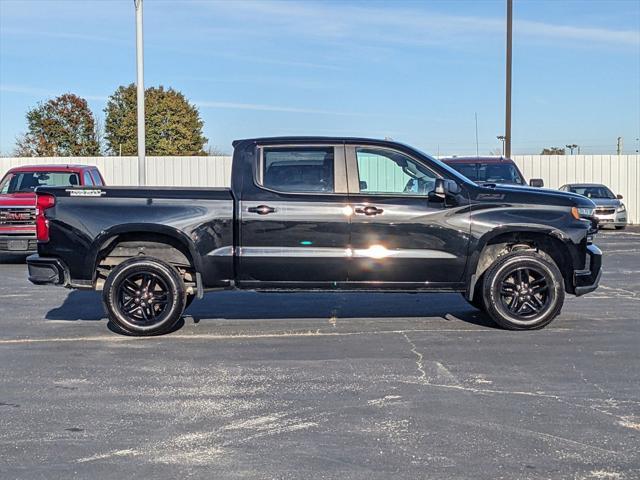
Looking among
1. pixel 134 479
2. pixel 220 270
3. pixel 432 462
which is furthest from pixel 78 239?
pixel 432 462

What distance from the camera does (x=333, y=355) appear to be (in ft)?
24.9

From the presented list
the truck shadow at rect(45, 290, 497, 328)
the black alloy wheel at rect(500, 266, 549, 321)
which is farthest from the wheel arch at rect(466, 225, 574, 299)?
the truck shadow at rect(45, 290, 497, 328)

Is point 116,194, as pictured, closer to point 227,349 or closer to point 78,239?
point 78,239

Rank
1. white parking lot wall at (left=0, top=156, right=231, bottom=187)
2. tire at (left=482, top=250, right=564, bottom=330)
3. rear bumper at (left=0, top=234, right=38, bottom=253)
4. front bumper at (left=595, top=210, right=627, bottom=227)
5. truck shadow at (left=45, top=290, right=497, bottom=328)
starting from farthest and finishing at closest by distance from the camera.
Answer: white parking lot wall at (left=0, top=156, right=231, bottom=187), front bumper at (left=595, top=210, right=627, bottom=227), rear bumper at (left=0, top=234, right=38, bottom=253), truck shadow at (left=45, top=290, right=497, bottom=328), tire at (left=482, top=250, right=564, bottom=330)

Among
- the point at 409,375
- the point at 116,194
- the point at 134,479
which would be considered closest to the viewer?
the point at 134,479

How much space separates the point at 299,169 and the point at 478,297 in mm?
2512

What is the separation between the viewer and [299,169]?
870 centimetres

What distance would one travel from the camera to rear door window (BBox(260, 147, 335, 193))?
862cm

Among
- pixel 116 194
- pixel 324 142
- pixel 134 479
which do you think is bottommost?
pixel 134 479

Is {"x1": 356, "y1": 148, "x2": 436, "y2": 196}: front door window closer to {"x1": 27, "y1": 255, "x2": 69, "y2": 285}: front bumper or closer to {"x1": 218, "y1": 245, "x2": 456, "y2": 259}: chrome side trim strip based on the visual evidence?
{"x1": 218, "y1": 245, "x2": 456, "y2": 259}: chrome side trim strip

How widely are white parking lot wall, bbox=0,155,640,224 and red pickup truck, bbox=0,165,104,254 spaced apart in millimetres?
13647

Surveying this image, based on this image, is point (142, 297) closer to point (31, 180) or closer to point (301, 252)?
point (301, 252)

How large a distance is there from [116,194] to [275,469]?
442cm

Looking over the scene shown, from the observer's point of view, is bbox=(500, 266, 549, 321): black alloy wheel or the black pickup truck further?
bbox=(500, 266, 549, 321): black alloy wheel
